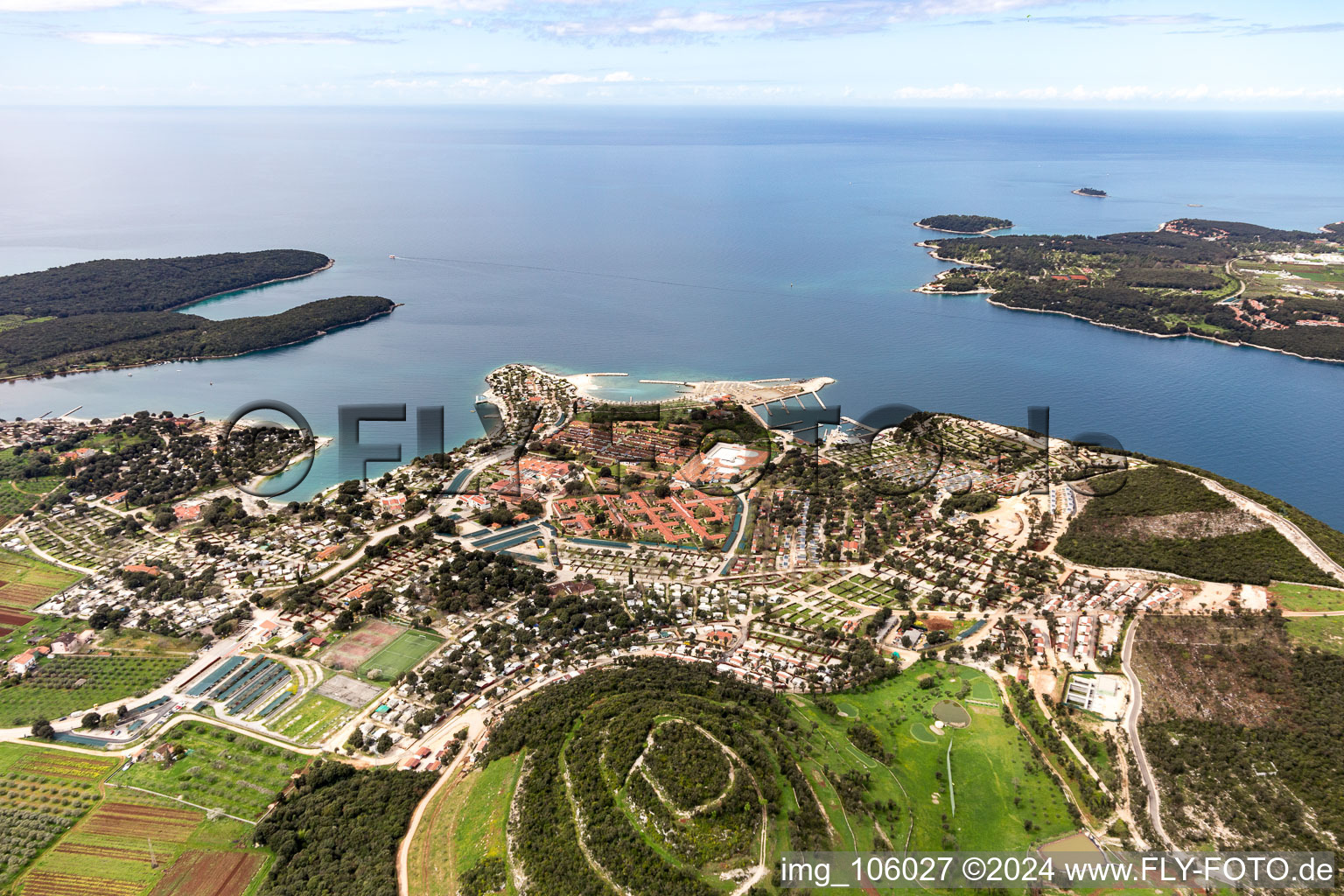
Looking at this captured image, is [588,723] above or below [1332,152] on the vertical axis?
below

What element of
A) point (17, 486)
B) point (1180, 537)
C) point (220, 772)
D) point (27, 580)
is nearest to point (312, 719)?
point (220, 772)

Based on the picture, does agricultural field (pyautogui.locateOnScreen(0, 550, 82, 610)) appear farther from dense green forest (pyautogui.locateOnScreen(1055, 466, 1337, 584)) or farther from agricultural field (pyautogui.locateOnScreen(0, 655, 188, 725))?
dense green forest (pyautogui.locateOnScreen(1055, 466, 1337, 584))

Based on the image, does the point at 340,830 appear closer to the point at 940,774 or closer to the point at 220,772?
the point at 220,772

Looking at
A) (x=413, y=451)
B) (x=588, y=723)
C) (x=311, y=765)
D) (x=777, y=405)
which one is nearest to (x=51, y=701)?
(x=311, y=765)

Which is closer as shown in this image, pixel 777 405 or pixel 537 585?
pixel 537 585

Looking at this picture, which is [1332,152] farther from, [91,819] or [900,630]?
[91,819]

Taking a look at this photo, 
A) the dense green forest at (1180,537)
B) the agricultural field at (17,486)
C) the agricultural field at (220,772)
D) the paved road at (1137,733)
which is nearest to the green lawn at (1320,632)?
the dense green forest at (1180,537)
